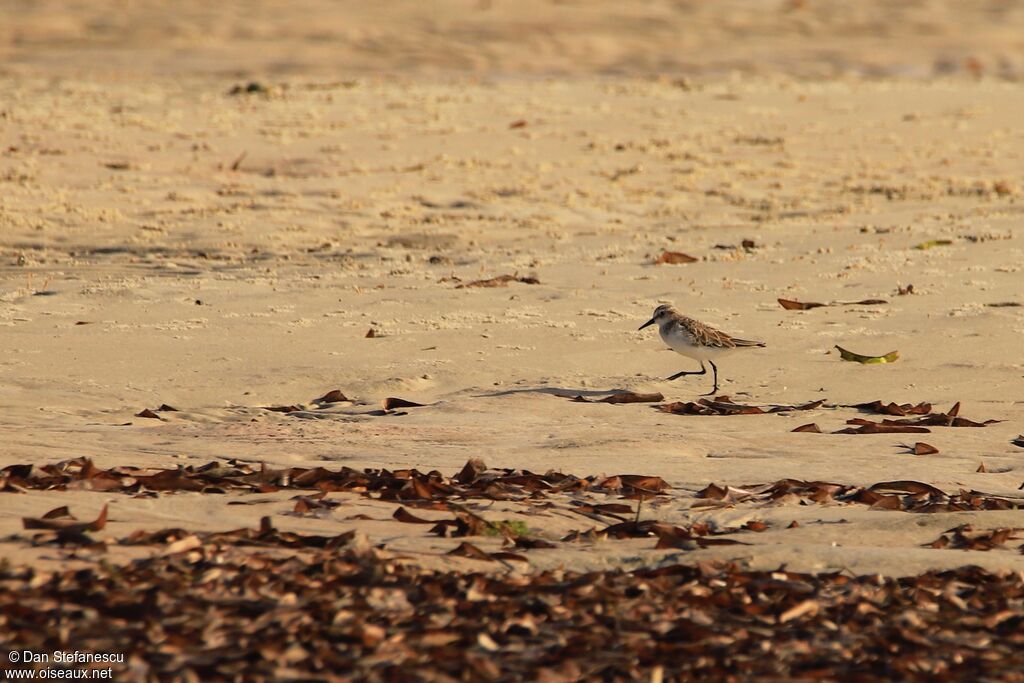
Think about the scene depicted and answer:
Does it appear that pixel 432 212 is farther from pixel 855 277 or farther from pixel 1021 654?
pixel 1021 654

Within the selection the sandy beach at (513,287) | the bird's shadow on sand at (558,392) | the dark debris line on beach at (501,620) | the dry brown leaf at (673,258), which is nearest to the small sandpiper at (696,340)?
the sandy beach at (513,287)

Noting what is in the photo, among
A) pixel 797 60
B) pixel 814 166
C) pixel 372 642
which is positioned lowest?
pixel 372 642

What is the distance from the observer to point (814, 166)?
1623 centimetres

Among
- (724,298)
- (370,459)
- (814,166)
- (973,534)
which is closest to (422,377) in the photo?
(370,459)

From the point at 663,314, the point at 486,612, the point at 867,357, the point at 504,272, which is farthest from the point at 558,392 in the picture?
the point at 486,612

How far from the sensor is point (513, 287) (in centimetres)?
1098

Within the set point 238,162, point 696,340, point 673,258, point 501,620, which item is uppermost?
point 238,162

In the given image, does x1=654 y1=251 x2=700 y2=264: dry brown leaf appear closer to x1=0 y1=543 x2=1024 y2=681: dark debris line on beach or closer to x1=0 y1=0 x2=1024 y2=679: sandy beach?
x1=0 y1=0 x2=1024 y2=679: sandy beach

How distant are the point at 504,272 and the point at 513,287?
1.99 feet

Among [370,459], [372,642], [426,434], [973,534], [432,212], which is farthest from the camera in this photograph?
[432,212]

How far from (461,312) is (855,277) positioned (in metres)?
3.21

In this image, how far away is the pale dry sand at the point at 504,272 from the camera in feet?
21.8

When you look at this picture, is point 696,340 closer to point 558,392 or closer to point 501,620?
point 558,392

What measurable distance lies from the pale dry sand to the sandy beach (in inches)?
1.5
